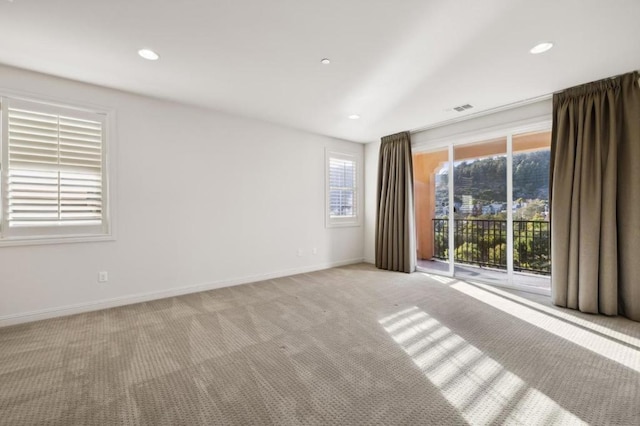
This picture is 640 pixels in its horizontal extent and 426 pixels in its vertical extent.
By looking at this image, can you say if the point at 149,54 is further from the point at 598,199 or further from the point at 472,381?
the point at 598,199

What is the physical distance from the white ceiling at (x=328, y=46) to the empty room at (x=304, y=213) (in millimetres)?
22

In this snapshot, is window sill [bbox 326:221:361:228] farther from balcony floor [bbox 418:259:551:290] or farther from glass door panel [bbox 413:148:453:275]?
balcony floor [bbox 418:259:551:290]

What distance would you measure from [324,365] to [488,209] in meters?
3.53

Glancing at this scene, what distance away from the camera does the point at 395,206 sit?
4.97 metres

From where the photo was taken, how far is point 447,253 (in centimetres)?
486

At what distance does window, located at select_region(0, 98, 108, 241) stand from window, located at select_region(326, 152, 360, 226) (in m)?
3.42

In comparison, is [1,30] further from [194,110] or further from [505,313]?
[505,313]

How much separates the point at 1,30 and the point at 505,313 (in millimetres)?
5198

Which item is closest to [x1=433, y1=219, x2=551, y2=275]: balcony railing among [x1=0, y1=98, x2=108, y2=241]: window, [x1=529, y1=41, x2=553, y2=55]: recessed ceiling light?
[x1=529, y1=41, x2=553, y2=55]: recessed ceiling light

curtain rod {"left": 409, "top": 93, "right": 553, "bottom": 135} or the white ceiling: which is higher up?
curtain rod {"left": 409, "top": 93, "right": 553, "bottom": 135}

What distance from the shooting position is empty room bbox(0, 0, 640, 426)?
1804 millimetres

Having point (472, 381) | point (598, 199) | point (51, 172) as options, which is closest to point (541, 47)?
point (598, 199)

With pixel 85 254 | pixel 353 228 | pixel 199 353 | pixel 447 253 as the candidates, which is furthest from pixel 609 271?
pixel 85 254

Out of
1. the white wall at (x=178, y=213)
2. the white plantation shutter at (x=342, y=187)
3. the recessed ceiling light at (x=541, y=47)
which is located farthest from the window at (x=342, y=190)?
the recessed ceiling light at (x=541, y=47)
